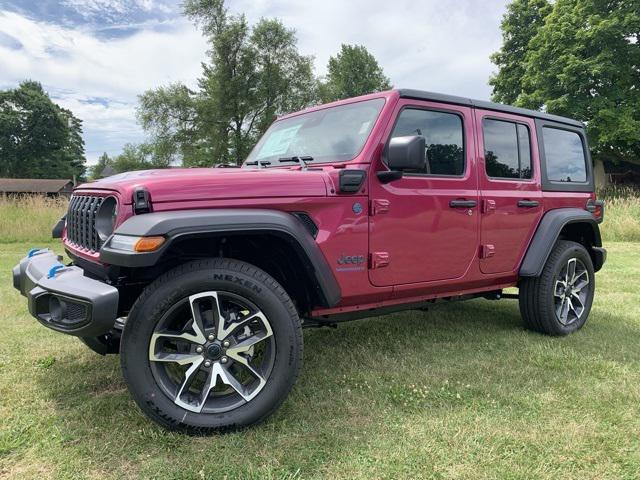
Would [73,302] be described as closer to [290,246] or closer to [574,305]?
[290,246]

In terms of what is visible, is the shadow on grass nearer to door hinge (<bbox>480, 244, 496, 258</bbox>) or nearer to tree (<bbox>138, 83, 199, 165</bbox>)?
door hinge (<bbox>480, 244, 496, 258</bbox>)

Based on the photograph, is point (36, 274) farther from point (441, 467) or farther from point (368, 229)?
point (441, 467)

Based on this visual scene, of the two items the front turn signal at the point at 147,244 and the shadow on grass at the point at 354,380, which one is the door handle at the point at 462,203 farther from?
the front turn signal at the point at 147,244

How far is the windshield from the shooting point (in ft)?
10.4

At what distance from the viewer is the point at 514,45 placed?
105ft

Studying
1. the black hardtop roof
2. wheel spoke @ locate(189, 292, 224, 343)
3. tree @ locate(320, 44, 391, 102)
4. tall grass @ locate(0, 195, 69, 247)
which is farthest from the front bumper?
tree @ locate(320, 44, 391, 102)

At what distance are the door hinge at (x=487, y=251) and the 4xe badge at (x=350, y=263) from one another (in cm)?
120

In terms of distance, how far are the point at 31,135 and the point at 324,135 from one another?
72.3 metres

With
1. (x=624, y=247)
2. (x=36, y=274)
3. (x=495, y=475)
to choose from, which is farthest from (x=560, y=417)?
(x=624, y=247)

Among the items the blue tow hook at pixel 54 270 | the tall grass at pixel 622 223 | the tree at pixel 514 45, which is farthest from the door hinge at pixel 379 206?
the tree at pixel 514 45

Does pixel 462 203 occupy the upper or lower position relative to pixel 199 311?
upper

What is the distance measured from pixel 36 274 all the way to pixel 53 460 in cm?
106

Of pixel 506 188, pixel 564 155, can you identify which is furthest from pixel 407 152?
pixel 564 155

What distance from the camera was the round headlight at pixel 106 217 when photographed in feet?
8.50
